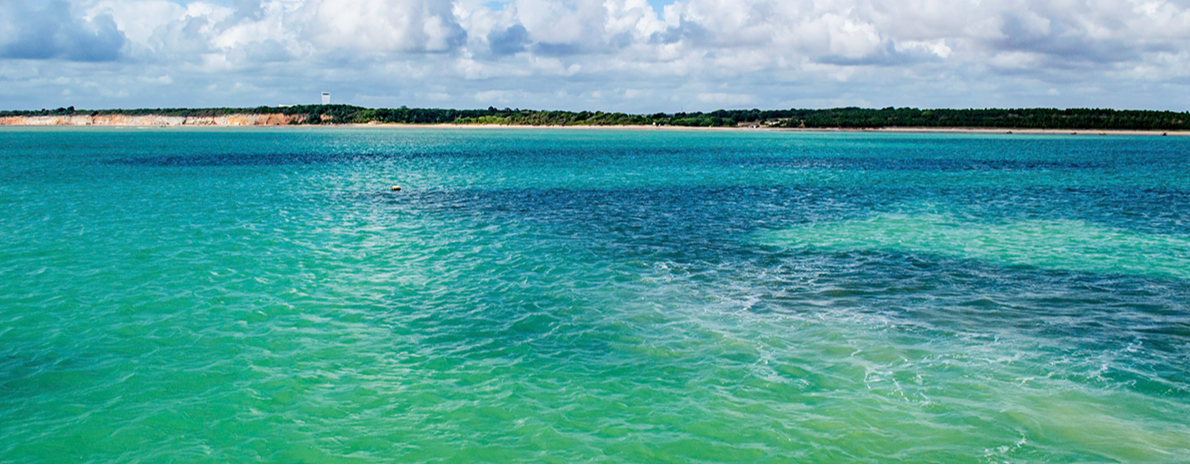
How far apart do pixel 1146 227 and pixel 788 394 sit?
1079 inches

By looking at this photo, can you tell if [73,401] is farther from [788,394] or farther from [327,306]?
[788,394]

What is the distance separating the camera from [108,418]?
1106 cm

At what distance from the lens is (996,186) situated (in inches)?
2104

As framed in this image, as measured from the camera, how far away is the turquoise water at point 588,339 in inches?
417

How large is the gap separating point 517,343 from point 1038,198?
40.6 meters

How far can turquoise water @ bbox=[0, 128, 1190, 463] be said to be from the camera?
10.6 meters

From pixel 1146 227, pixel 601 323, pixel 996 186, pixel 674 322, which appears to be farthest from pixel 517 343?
pixel 996 186

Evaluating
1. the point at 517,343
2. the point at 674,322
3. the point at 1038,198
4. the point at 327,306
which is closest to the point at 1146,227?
the point at 1038,198

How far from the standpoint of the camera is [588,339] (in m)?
14.8

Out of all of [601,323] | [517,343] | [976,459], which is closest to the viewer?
[976,459]

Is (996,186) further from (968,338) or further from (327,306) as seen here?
(327,306)

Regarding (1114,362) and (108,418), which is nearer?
(108,418)

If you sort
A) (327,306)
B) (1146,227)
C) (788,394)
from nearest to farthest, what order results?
1. (788,394)
2. (327,306)
3. (1146,227)

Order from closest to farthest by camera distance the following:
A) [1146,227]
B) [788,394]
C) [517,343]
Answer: [788,394] < [517,343] < [1146,227]
